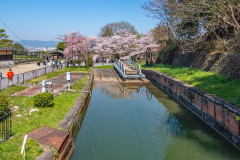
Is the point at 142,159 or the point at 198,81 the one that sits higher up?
the point at 198,81

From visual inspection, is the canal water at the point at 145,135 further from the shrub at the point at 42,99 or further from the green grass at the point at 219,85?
the shrub at the point at 42,99

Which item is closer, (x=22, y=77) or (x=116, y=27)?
(x=22, y=77)

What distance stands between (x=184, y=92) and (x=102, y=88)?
7.62 m

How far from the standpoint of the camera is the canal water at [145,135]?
283 inches

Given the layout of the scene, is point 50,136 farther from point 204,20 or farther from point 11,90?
point 204,20

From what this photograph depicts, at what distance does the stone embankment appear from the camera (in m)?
13.8

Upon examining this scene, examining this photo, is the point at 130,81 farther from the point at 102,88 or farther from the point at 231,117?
the point at 231,117

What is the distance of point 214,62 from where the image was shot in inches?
658

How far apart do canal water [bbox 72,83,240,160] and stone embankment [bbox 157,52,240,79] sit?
148 inches

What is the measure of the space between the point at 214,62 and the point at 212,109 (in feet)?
26.6

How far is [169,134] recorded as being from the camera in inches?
355

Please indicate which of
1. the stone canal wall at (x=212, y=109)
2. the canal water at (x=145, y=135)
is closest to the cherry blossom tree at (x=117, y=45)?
the stone canal wall at (x=212, y=109)

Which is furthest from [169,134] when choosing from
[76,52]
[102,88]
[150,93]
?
[76,52]

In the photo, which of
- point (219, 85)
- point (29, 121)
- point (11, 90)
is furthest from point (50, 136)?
point (219, 85)
